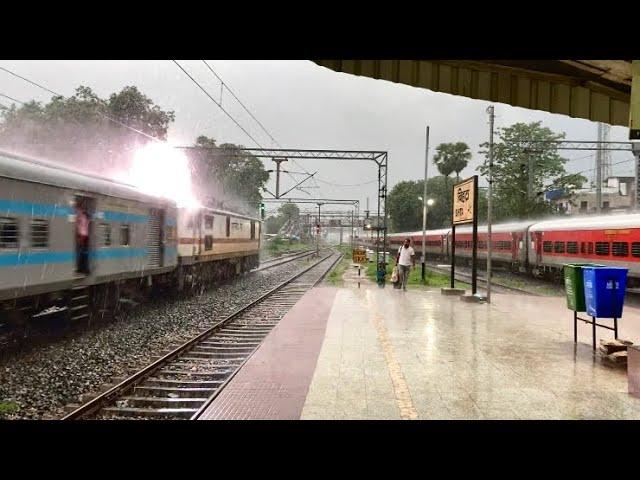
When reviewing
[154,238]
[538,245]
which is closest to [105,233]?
[154,238]

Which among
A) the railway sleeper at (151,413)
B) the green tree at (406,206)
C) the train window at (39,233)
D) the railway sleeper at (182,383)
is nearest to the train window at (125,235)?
the train window at (39,233)

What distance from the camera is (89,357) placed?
27.8 ft

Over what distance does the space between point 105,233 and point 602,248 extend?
16.0m

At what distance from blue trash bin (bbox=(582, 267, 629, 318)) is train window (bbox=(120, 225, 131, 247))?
29.9 feet

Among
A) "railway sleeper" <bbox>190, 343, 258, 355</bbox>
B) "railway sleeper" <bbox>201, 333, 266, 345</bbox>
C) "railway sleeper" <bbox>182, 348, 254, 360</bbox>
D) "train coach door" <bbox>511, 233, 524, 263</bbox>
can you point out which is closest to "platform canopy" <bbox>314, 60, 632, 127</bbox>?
"railway sleeper" <bbox>182, 348, 254, 360</bbox>

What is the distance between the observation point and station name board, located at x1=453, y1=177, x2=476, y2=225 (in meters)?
15.7

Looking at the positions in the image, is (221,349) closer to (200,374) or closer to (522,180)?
(200,374)

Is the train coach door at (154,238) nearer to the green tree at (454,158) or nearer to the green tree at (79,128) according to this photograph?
the green tree at (79,128)

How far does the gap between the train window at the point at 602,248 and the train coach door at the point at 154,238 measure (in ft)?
47.0
